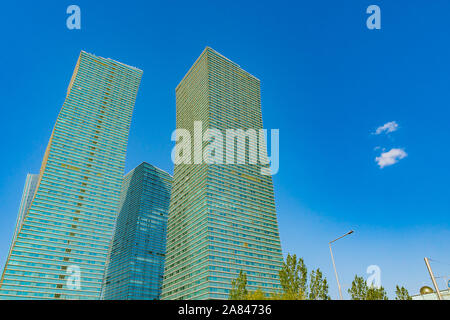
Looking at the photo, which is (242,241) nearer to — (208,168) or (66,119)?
(208,168)

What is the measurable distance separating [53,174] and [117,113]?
58014mm

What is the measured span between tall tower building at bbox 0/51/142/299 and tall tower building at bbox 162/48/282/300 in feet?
121

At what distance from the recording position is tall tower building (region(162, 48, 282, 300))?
126 metres

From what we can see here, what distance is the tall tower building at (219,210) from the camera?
126 m

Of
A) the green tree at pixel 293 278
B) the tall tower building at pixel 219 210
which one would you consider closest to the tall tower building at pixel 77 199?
the tall tower building at pixel 219 210

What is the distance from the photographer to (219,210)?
139m

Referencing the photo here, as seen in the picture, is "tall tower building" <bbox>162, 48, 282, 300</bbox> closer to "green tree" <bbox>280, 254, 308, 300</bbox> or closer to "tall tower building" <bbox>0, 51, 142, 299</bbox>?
"tall tower building" <bbox>0, 51, 142, 299</bbox>

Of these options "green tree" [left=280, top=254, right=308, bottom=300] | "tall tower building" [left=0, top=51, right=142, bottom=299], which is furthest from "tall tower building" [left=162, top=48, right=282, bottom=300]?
"green tree" [left=280, top=254, right=308, bottom=300]

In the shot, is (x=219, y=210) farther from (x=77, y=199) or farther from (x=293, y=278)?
(x=293, y=278)

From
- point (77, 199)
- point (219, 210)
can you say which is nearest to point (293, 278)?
point (219, 210)

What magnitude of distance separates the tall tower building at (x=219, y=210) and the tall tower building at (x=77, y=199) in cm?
3698

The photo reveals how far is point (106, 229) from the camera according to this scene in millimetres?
158625

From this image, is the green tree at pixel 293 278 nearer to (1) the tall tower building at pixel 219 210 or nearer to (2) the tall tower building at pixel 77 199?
(1) the tall tower building at pixel 219 210
